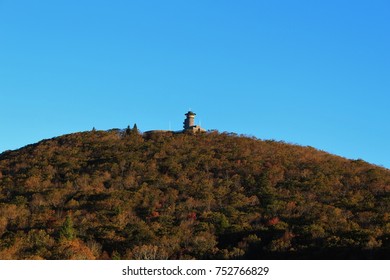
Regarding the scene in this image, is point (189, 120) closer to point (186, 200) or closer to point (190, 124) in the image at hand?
point (190, 124)

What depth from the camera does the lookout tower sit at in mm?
77938

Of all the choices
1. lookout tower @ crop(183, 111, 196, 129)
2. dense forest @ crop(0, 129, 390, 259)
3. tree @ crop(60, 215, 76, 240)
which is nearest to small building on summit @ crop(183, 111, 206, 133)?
lookout tower @ crop(183, 111, 196, 129)

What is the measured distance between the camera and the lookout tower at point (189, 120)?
77938 millimetres

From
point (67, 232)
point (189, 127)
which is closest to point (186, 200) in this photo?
point (67, 232)

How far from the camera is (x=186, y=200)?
169 feet

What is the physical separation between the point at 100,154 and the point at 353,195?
2994cm

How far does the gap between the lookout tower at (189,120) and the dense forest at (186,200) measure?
3700 mm

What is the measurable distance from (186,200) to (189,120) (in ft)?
92.2

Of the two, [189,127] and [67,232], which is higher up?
[189,127]

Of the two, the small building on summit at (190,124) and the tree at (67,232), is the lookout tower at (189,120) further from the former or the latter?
the tree at (67,232)

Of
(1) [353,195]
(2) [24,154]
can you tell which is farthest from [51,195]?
(1) [353,195]

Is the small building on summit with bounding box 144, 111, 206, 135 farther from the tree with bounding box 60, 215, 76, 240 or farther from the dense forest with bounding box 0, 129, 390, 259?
the tree with bounding box 60, 215, 76, 240

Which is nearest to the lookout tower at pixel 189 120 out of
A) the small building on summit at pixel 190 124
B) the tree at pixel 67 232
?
the small building on summit at pixel 190 124

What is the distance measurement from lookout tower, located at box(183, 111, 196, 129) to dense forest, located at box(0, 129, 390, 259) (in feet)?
12.1
